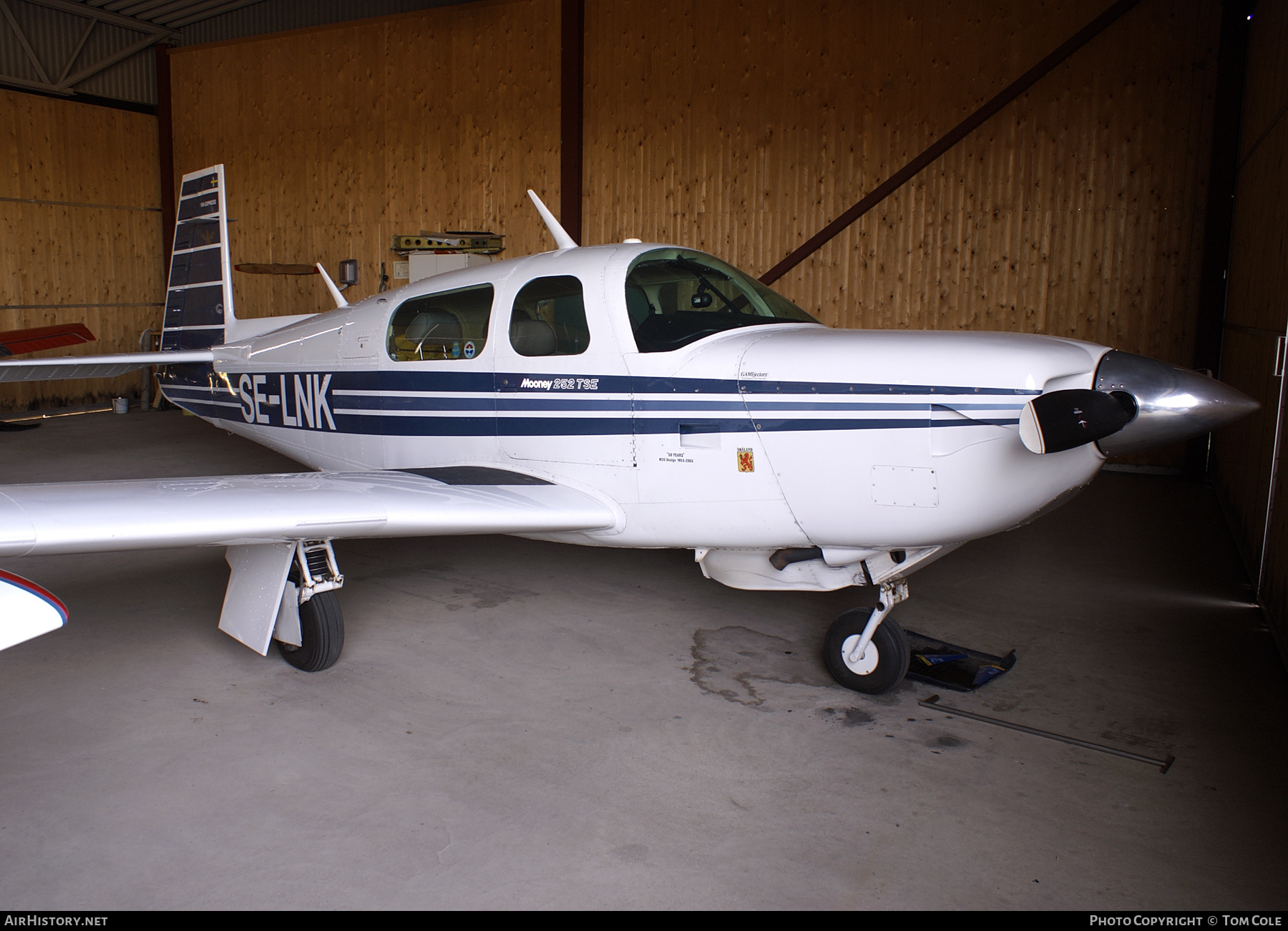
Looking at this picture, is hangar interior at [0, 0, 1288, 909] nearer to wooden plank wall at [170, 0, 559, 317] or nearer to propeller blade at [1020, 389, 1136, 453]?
wooden plank wall at [170, 0, 559, 317]

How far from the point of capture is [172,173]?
599 inches

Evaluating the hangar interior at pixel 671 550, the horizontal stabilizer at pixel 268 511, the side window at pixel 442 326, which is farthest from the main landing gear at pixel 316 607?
the side window at pixel 442 326

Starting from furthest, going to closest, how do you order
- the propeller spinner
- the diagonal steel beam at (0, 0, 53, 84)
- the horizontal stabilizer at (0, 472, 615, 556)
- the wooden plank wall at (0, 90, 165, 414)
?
the wooden plank wall at (0, 90, 165, 414)
the diagonal steel beam at (0, 0, 53, 84)
the horizontal stabilizer at (0, 472, 615, 556)
the propeller spinner

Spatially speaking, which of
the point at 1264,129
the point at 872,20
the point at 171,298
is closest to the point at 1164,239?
the point at 1264,129

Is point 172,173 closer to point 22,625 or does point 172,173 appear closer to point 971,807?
point 22,625

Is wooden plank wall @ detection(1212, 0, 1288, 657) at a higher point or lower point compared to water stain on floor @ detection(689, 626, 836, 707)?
higher

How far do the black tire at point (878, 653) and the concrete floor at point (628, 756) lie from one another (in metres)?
0.12

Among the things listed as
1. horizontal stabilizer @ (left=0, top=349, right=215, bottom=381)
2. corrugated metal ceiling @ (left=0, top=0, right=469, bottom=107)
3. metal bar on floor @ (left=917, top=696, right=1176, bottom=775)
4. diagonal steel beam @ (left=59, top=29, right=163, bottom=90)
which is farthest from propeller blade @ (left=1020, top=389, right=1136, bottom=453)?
diagonal steel beam @ (left=59, top=29, right=163, bottom=90)

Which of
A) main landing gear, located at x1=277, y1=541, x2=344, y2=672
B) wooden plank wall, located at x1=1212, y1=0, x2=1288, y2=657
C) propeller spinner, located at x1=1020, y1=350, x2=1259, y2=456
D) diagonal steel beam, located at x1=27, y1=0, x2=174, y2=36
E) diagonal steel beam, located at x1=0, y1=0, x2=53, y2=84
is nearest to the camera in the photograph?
propeller spinner, located at x1=1020, y1=350, x2=1259, y2=456

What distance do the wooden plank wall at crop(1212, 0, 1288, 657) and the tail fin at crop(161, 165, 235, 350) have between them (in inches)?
276

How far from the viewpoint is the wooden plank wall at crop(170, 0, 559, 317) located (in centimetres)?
1195

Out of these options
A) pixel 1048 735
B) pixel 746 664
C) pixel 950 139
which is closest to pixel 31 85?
pixel 950 139

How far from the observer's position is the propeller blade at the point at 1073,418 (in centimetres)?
293

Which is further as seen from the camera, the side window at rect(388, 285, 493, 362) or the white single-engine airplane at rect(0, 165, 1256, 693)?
the side window at rect(388, 285, 493, 362)
